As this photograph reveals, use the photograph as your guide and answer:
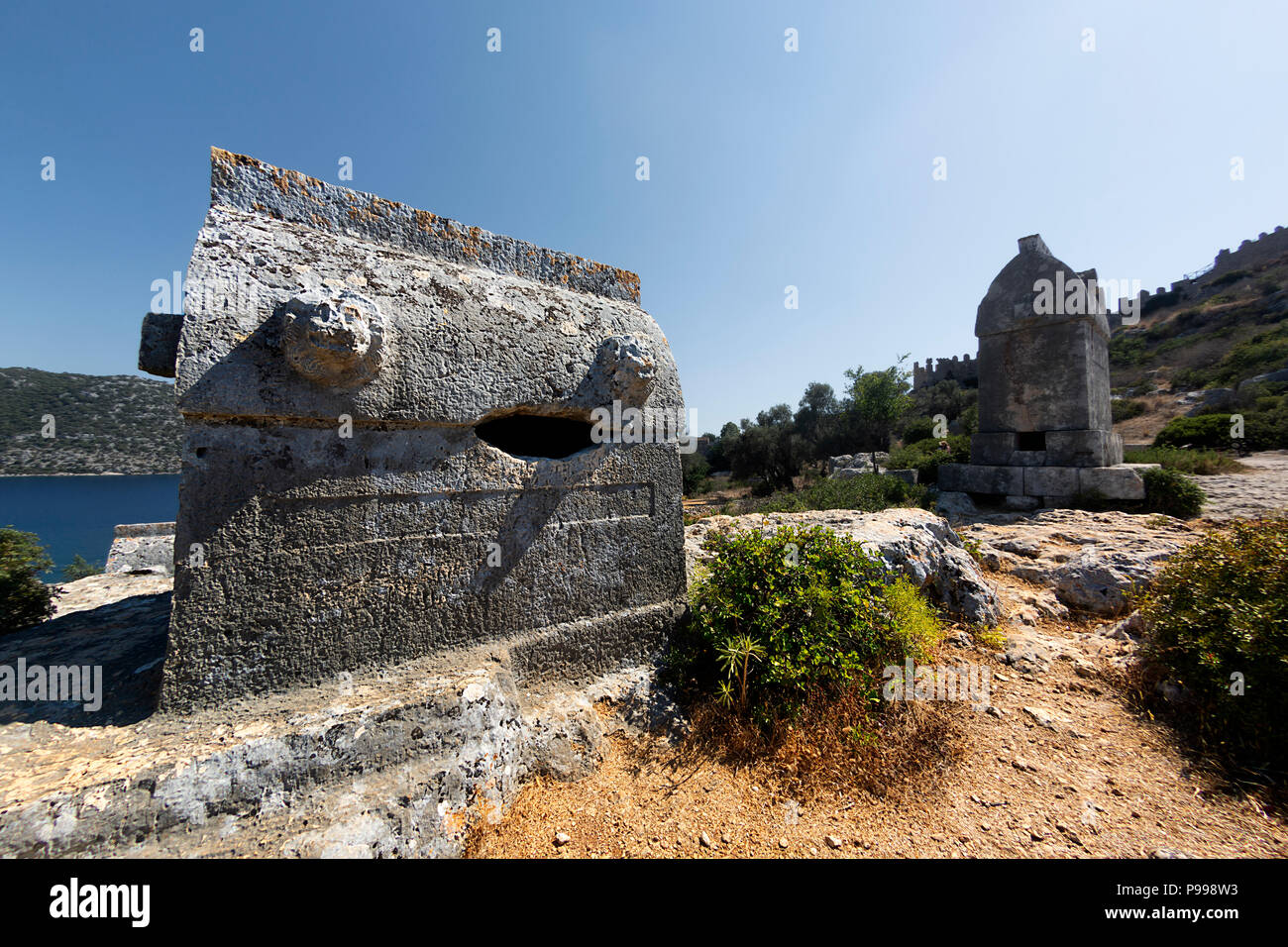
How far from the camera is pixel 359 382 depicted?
201cm

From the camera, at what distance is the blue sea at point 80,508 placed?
94.1ft

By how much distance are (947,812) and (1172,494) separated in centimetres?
725

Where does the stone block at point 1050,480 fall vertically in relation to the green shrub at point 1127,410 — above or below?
below

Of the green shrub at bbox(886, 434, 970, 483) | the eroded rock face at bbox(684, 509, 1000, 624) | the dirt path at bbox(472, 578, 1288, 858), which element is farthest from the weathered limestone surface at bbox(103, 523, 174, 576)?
the green shrub at bbox(886, 434, 970, 483)

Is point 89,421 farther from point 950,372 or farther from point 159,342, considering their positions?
point 950,372

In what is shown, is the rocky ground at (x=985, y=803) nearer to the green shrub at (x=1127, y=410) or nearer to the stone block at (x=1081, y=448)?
the stone block at (x=1081, y=448)

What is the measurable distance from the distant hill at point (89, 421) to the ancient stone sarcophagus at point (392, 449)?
158ft

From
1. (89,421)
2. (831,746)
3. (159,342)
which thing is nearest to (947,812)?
(831,746)

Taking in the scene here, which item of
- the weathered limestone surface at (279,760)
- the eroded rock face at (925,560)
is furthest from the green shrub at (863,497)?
the weathered limestone surface at (279,760)

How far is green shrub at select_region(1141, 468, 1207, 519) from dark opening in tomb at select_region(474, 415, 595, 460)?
8.18 metres

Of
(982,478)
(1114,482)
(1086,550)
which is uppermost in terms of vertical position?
(982,478)

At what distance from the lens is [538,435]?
10.0ft

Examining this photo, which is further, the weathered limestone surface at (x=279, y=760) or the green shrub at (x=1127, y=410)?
the green shrub at (x=1127, y=410)
